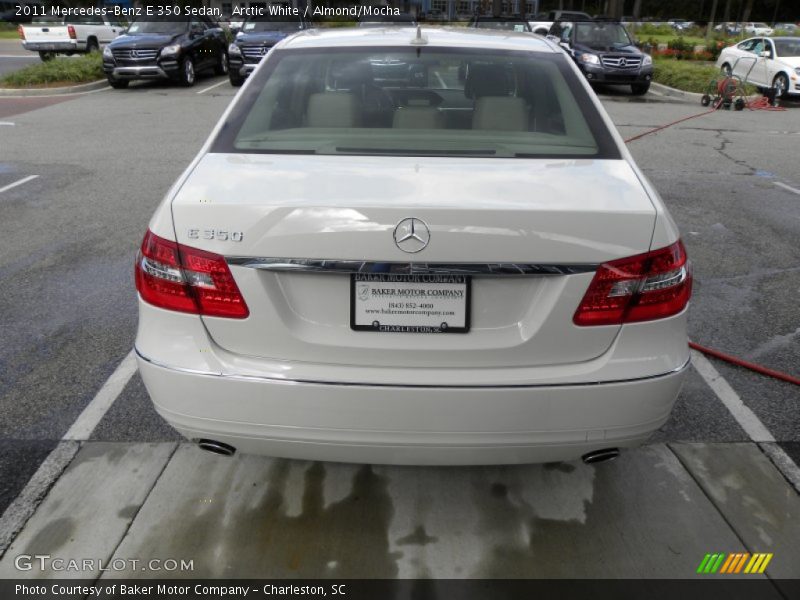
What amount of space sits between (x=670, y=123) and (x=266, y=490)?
12.4 metres

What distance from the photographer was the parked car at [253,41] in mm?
17656

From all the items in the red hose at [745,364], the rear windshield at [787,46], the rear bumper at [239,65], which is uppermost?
the red hose at [745,364]

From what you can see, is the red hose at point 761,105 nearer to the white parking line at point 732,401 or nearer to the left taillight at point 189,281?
the white parking line at point 732,401

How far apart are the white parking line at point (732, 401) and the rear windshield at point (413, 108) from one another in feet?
5.35

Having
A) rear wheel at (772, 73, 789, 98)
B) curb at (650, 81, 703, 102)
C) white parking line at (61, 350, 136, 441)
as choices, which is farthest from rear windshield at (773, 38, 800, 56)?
white parking line at (61, 350, 136, 441)

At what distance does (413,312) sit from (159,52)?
17.5 meters

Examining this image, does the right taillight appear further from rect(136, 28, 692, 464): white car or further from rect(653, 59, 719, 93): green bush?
rect(653, 59, 719, 93): green bush

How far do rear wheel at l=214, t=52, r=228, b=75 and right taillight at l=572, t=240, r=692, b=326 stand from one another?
20.9m

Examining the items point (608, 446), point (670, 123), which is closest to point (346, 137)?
point (608, 446)

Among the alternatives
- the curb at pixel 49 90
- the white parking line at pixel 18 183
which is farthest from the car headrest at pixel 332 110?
the curb at pixel 49 90

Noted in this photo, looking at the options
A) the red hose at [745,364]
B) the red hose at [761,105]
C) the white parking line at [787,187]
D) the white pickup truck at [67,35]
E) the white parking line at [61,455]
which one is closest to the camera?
the white parking line at [61,455]

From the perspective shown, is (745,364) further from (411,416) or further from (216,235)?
(216,235)

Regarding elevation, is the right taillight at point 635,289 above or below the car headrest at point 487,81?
below

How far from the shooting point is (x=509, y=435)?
2.31 meters
